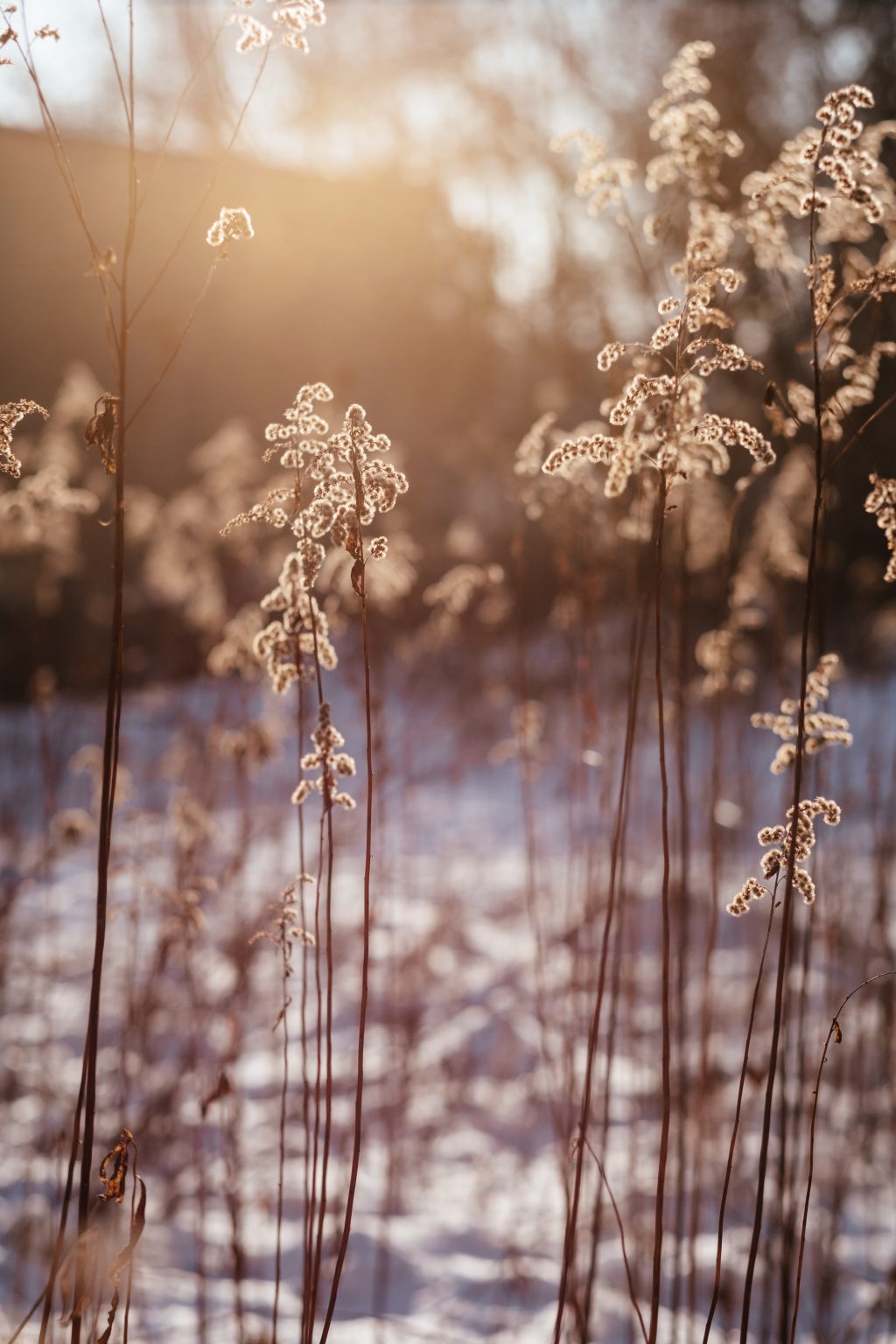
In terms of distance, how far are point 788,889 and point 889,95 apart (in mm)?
9743

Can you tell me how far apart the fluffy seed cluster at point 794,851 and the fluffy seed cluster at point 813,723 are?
0.29ft

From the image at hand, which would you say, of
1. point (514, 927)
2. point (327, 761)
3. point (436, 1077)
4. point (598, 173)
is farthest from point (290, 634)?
point (514, 927)

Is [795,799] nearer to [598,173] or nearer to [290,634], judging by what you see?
[290,634]

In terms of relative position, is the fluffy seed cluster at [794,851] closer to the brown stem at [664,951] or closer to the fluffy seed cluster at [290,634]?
the brown stem at [664,951]

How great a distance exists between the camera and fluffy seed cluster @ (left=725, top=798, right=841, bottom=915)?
113 cm

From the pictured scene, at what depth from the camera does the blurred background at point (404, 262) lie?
31.0 feet

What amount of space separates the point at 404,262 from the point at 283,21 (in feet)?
47.7

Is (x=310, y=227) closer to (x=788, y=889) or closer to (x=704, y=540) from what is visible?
(x=704, y=540)

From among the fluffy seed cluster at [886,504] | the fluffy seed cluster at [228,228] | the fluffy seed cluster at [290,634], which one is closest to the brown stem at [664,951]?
the fluffy seed cluster at [886,504]

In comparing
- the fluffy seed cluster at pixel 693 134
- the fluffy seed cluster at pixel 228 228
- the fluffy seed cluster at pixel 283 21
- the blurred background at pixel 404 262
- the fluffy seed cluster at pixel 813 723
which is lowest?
the fluffy seed cluster at pixel 813 723

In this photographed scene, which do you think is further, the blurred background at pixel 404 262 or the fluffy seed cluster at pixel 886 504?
the blurred background at pixel 404 262

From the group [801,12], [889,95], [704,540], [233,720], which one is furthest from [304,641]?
[801,12]

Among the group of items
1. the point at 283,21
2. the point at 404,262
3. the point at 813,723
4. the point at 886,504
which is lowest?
the point at 813,723

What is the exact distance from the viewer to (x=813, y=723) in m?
1.37
